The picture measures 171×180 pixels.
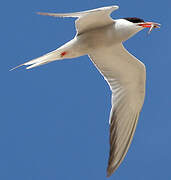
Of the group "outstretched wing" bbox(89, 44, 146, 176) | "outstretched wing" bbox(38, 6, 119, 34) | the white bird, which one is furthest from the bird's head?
"outstretched wing" bbox(89, 44, 146, 176)

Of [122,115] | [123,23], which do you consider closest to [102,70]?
[122,115]

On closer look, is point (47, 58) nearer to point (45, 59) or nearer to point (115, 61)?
point (45, 59)

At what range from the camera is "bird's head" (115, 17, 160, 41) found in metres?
7.92

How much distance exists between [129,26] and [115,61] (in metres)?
1.32

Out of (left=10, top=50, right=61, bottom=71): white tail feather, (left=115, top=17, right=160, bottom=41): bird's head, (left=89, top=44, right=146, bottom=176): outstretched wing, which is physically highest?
(left=115, top=17, right=160, bottom=41): bird's head

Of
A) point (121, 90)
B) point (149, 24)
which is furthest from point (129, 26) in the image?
point (121, 90)

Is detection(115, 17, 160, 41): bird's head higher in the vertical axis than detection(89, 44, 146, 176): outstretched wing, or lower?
higher

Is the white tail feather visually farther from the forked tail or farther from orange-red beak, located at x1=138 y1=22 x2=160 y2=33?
orange-red beak, located at x1=138 y1=22 x2=160 y2=33

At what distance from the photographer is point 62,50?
323 inches

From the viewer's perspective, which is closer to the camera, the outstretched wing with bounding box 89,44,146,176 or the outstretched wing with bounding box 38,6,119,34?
the outstretched wing with bounding box 38,6,119,34

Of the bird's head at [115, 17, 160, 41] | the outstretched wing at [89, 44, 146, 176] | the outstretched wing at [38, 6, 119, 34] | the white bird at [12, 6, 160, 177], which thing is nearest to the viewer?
the outstretched wing at [38, 6, 119, 34]

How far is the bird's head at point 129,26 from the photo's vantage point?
7918mm

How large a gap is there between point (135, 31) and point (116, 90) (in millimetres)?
1828

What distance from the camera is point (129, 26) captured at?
26.2 ft
